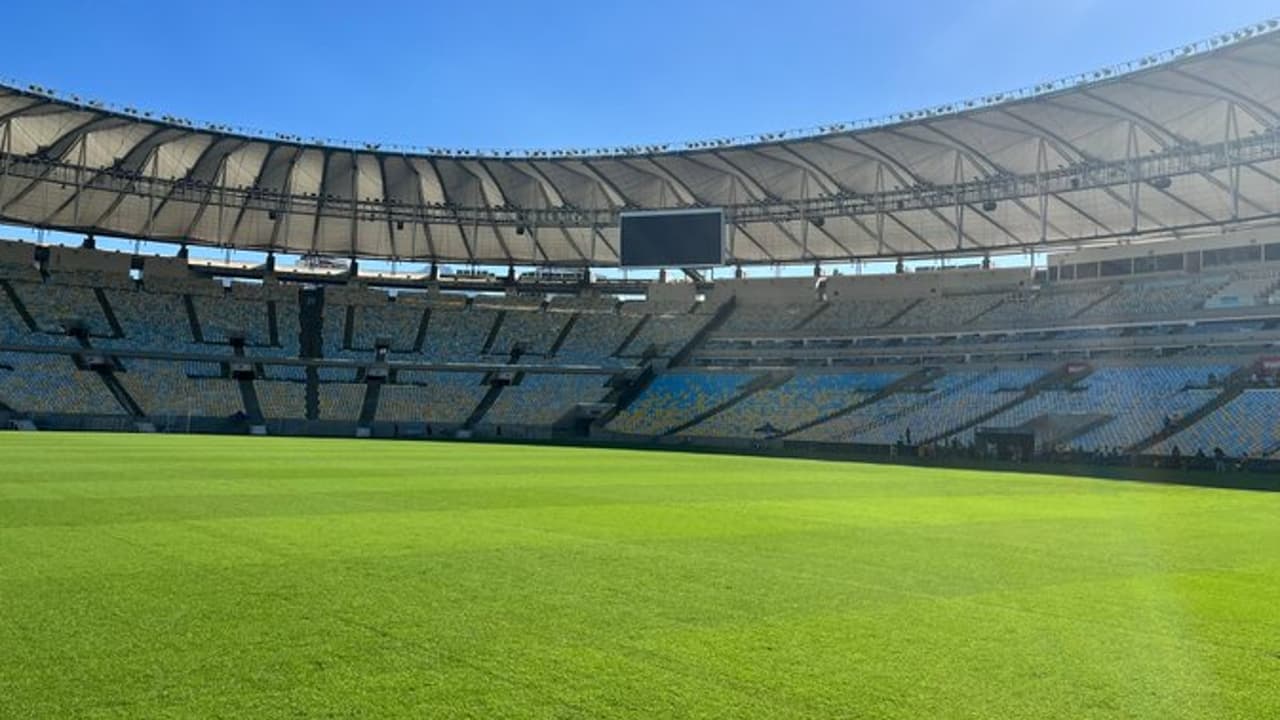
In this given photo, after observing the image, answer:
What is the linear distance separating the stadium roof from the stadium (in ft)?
0.95

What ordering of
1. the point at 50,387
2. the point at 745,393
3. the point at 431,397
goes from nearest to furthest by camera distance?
1. the point at 50,387
2. the point at 745,393
3. the point at 431,397

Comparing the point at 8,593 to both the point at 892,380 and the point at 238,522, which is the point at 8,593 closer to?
the point at 238,522

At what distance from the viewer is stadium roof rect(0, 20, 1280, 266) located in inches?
1614

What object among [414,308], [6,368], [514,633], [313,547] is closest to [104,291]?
[6,368]

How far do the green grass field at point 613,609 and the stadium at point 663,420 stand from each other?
0.19ft

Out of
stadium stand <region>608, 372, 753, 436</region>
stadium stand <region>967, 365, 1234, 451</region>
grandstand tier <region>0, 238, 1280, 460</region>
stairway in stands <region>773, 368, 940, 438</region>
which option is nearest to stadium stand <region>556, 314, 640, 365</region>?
grandstand tier <region>0, 238, 1280, 460</region>

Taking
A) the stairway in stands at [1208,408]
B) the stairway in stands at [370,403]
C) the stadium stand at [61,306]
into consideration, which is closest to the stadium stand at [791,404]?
the stairway in stands at [1208,408]

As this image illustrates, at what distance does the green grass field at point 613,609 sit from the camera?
551 cm

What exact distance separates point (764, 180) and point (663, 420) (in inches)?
569

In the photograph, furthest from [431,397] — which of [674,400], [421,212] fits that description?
[674,400]

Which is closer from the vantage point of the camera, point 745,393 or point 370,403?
point 370,403

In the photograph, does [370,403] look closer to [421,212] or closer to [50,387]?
[421,212]

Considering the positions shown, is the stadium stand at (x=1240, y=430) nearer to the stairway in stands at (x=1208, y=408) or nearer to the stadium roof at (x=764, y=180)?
the stairway in stands at (x=1208, y=408)

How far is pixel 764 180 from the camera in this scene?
54.5 meters
